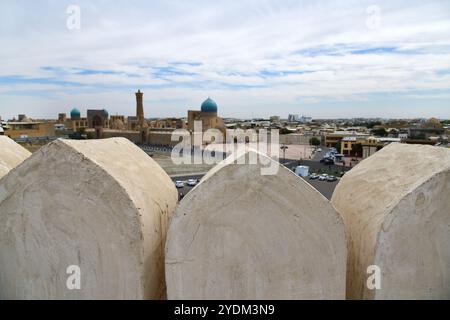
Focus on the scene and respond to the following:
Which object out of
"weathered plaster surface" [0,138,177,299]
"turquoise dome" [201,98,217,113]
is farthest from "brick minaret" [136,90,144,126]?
"weathered plaster surface" [0,138,177,299]

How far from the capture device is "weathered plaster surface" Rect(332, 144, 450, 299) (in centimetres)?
410

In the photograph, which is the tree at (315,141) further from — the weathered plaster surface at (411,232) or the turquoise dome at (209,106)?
the weathered plaster surface at (411,232)

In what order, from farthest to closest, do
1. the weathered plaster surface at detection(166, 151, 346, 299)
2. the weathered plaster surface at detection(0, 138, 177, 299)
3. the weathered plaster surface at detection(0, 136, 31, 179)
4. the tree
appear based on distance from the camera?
1. the tree
2. the weathered plaster surface at detection(0, 136, 31, 179)
3. the weathered plaster surface at detection(0, 138, 177, 299)
4. the weathered plaster surface at detection(166, 151, 346, 299)

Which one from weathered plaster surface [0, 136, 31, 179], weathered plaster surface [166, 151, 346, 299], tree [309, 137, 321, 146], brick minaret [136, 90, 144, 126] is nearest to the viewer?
weathered plaster surface [166, 151, 346, 299]

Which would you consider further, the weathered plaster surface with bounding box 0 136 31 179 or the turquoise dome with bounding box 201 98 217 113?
the turquoise dome with bounding box 201 98 217 113

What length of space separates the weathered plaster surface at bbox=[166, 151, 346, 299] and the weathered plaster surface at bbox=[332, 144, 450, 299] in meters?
0.45

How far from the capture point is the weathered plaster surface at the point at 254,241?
13.3 ft

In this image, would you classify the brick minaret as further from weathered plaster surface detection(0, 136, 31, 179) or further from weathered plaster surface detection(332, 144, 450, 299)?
weathered plaster surface detection(332, 144, 450, 299)

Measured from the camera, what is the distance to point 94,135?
5366 cm

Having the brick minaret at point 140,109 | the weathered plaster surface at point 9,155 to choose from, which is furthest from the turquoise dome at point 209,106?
the weathered plaster surface at point 9,155

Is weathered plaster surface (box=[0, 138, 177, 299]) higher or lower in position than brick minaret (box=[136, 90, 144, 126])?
lower

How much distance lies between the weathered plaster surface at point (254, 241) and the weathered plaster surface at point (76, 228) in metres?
0.42

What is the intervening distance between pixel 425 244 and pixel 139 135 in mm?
51499
